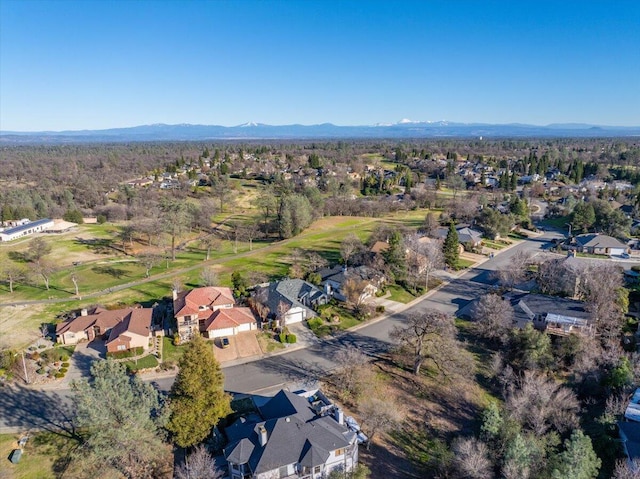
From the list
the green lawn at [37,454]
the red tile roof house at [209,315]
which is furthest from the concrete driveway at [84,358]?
the red tile roof house at [209,315]

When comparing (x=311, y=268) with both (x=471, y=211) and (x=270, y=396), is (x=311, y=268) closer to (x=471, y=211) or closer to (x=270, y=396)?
(x=270, y=396)

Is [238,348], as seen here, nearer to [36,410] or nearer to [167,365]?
[167,365]

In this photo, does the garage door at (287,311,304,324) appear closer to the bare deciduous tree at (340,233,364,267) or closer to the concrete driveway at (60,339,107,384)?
the bare deciduous tree at (340,233,364,267)

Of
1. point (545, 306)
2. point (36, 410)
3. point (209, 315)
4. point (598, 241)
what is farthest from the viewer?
point (598, 241)

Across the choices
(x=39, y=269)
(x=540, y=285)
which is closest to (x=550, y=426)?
(x=540, y=285)

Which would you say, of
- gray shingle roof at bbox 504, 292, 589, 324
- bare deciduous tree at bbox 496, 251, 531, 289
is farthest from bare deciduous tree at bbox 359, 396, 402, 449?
bare deciduous tree at bbox 496, 251, 531, 289

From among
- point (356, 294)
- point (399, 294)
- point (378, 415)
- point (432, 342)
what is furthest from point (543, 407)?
point (399, 294)
